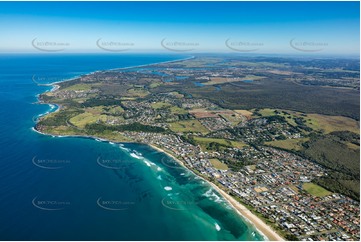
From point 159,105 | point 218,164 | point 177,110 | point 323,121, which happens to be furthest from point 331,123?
point 159,105

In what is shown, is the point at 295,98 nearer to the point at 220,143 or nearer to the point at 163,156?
the point at 220,143

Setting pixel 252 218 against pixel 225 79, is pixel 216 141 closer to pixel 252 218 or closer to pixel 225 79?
pixel 252 218

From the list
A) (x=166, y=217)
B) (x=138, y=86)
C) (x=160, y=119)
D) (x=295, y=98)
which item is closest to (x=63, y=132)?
(x=160, y=119)

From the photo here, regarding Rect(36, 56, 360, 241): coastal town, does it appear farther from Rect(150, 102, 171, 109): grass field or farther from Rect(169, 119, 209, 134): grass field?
Rect(169, 119, 209, 134): grass field

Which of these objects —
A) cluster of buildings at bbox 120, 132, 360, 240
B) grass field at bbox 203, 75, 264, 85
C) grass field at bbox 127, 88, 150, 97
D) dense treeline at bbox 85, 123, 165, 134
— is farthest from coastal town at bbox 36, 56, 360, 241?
grass field at bbox 203, 75, 264, 85

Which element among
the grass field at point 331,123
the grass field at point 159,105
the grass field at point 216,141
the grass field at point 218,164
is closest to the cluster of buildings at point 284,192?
the grass field at point 218,164

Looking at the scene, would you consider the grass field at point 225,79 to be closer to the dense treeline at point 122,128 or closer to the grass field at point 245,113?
the grass field at point 245,113
